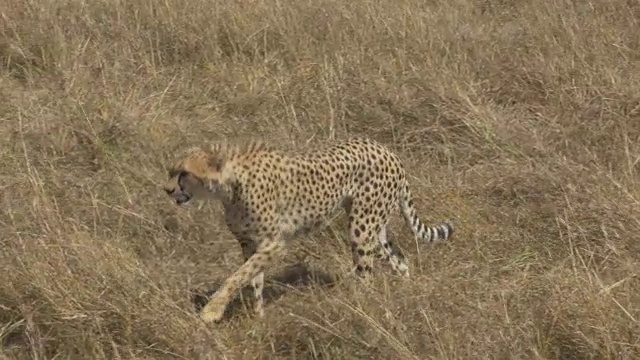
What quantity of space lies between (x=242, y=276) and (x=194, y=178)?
0.33 metres

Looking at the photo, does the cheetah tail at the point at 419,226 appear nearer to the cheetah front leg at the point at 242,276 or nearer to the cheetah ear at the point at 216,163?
the cheetah front leg at the point at 242,276

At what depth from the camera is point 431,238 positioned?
11.9 ft

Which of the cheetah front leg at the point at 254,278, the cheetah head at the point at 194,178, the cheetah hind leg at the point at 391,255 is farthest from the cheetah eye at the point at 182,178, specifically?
the cheetah hind leg at the point at 391,255

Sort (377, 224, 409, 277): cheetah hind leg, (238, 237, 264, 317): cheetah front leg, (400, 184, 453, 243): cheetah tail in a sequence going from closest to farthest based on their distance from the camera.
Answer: (238, 237, 264, 317): cheetah front leg, (377, 224, 409, 277): cheetah hind leg, (400, 184, 453, 243): cheetah tail

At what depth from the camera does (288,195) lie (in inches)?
133

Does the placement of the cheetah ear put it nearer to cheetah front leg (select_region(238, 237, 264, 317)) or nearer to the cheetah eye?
the cheetah eye

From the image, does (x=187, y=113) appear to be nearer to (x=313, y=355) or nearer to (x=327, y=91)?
(x=327, y=91)

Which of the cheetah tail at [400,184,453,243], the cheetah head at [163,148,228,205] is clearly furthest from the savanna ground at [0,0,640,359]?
the cheetah head at [163,148,228,205]

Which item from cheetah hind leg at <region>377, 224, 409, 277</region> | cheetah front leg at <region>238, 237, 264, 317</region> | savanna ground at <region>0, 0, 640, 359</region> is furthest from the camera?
cheetah hind leg at <region>377, 224, 409, 277</region>

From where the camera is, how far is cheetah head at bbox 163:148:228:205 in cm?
319

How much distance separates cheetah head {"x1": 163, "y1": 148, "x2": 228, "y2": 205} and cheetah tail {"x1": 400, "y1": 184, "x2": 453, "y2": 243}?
76cm

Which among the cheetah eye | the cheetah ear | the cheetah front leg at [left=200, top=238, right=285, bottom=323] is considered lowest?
the cheetah front leg at [left=200, top=238, right=285, bottom=323]

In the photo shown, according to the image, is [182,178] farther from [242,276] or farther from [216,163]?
[242,276]

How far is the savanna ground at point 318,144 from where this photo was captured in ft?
9.37
